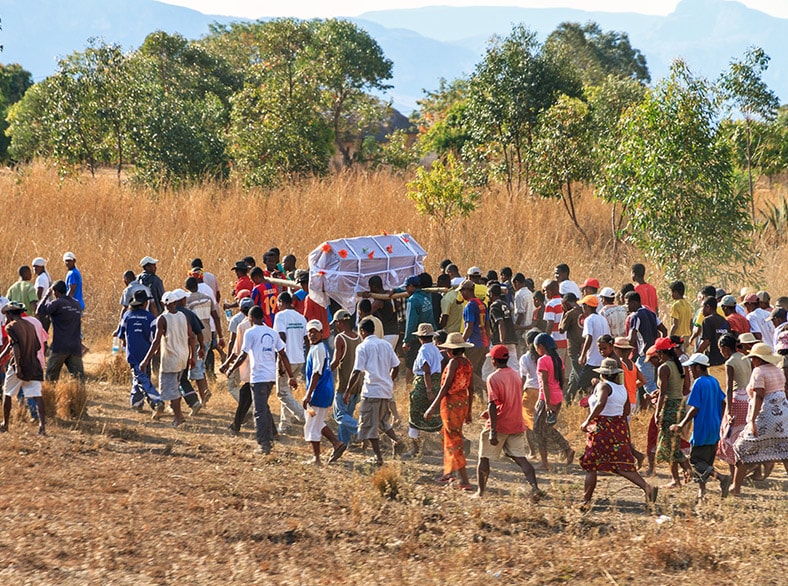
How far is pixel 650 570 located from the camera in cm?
678

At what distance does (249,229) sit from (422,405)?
11.2 m

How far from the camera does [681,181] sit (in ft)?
48.2

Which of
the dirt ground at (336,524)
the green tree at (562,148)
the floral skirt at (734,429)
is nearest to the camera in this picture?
the dirt ground at (336,524)

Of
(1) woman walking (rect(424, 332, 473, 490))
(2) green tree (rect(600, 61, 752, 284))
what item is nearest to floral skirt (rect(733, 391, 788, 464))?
(1) woman walking (rect(424, 332, 473, 490))

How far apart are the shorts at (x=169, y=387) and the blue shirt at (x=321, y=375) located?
6.91 feet

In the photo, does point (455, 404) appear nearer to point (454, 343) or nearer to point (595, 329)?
point (454, 343)

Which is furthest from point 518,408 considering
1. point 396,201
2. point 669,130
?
point 396,201

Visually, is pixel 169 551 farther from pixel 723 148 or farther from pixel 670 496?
pixel 723 148

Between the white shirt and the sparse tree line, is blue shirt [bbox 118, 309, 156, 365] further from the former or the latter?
the sparse tree line

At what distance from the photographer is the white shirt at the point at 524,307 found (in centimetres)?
1212

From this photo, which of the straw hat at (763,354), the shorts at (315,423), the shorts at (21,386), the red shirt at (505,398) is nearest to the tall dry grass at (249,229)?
the shorts at (21,386)

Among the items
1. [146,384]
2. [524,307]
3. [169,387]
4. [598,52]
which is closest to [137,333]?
[146,384]

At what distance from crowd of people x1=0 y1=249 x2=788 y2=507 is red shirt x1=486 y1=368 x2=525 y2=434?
0.04ft

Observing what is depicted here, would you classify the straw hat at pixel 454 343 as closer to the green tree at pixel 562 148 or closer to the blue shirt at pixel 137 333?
the blue shirt at pixel 137 333
